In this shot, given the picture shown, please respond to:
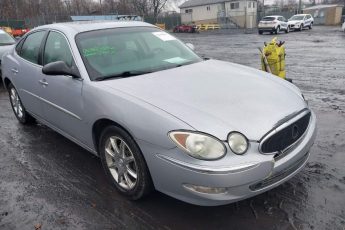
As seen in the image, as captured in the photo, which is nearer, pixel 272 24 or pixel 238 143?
pixel 238 143

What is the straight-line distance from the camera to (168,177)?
2.80m

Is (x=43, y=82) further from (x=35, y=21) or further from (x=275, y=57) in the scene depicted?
(x=35, y=21)

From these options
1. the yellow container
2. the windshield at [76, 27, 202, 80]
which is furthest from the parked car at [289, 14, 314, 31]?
the windshield at [76, 27, 202, 80]

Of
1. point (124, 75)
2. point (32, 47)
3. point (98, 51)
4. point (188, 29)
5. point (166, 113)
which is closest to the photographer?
point (166, 113)

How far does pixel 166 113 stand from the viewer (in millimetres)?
2830

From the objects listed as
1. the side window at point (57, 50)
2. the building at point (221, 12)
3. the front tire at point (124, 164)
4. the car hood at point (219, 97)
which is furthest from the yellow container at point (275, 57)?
the building at point (221, 12)

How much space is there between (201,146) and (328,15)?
49.0 m

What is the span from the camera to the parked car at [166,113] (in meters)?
2.66

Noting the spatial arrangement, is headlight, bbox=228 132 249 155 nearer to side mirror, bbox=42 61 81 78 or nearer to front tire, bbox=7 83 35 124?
side mirror, bbox=42 61 81 78

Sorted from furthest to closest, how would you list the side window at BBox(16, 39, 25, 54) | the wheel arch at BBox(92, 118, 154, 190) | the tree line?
the tree line
the side window at BBox(16, 39, 25, 54)
the wheel arch at BBox(92, 118, 154, 190)

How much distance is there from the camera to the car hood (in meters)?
2.76

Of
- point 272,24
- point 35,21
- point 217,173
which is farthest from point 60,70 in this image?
point 35,21

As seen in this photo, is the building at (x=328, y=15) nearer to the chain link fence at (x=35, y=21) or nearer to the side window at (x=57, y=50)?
the chain link fence at (x=35, y=21)

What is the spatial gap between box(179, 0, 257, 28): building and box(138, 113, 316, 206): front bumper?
49517 millimetres
